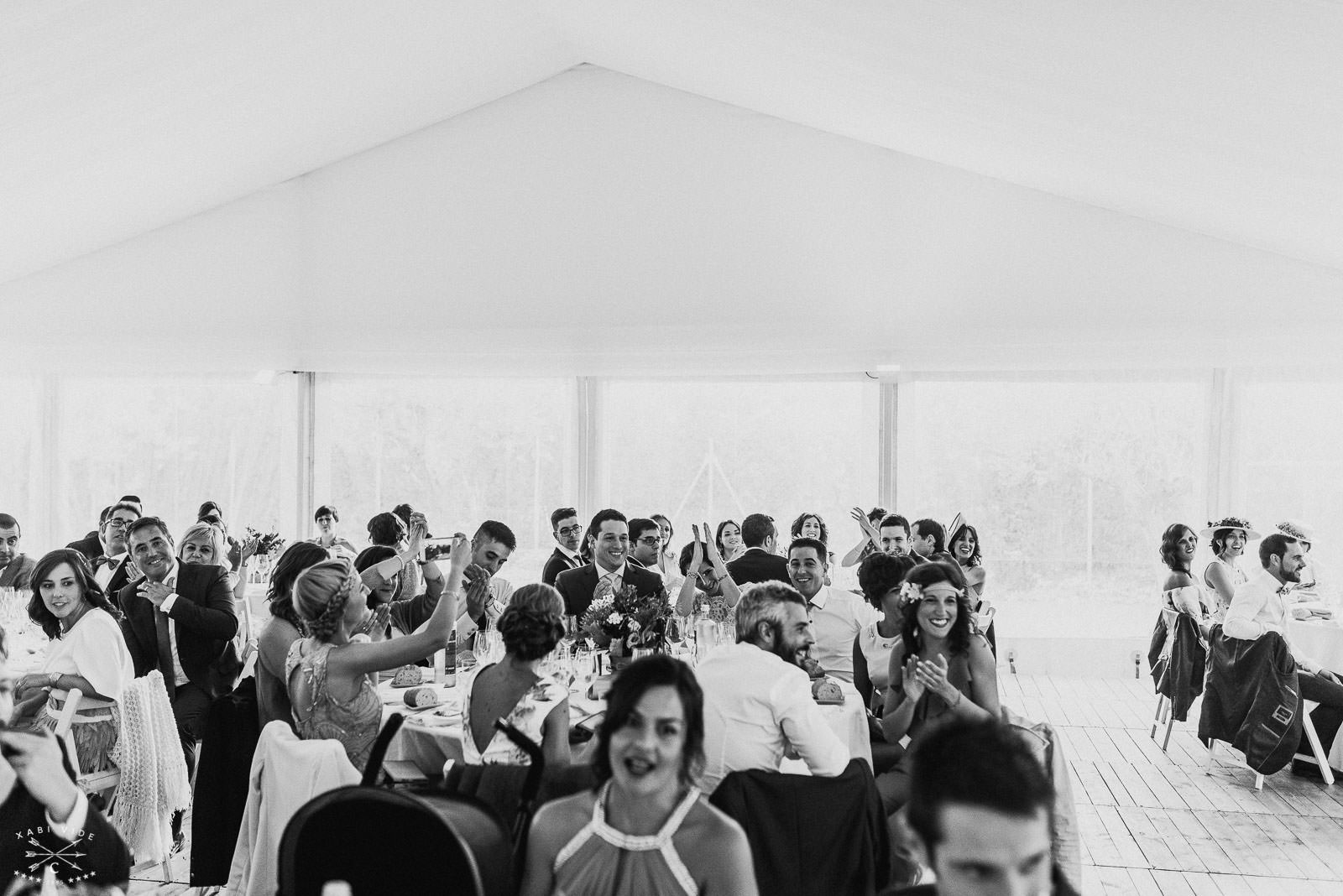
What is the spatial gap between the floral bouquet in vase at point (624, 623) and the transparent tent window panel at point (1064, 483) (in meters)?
5.28

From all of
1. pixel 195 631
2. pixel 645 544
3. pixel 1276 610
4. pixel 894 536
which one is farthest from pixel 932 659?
pixel 894 536

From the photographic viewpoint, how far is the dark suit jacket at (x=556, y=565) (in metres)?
6.62

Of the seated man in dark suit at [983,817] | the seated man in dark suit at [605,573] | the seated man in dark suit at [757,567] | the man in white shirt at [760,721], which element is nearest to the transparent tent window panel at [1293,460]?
the seated man in dark suit at [757,567]

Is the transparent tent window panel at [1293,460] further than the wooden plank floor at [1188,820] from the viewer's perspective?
Yes

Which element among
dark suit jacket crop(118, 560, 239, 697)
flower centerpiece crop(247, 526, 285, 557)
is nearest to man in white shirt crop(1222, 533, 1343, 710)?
dark suit jacket crop(118, 560, 239, 697)

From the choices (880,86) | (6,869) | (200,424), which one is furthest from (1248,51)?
(200,424)

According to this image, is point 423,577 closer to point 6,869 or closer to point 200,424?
point 6,869

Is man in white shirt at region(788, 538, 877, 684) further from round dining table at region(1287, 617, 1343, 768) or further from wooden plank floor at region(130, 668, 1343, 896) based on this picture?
round dining table at region(1287, 617, 1343, 768)

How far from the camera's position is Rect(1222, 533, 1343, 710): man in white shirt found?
5.88 m

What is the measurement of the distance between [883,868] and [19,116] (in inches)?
296

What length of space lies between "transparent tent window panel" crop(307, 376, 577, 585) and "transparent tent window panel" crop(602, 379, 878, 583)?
59cm

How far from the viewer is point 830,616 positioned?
209 inches

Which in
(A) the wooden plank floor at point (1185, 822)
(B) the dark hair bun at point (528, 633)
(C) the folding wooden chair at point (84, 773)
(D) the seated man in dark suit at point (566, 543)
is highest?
(B) the dark hair bun at point (528, 633)

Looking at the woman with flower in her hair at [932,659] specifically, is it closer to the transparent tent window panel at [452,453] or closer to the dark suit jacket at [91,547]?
the dark suit jacket at [91,547]
